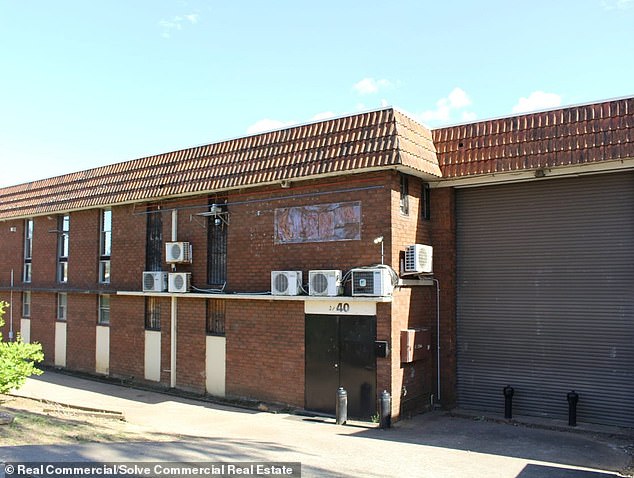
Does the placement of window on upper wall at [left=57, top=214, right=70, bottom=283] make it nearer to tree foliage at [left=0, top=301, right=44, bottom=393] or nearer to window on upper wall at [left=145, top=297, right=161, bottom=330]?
window on upper wall at [left=145, top=297, right=161, bottom=330]

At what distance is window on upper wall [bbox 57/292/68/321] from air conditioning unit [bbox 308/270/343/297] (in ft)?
38.6

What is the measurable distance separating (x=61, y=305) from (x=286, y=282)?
Answer: 1133cm

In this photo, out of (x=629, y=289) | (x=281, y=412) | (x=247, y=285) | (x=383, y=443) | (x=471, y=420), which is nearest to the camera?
(x=383, y=443)

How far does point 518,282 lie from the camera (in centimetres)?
1275

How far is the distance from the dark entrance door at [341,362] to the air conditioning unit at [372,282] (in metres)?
0.67

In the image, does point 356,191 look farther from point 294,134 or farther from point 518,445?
point 518,445

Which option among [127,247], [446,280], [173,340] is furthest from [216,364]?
Answer: [446,280]

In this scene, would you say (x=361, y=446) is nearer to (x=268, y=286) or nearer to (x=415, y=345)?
(x=415, y=345)

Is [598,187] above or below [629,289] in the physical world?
above

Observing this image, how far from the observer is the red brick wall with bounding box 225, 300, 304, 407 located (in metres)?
13.2

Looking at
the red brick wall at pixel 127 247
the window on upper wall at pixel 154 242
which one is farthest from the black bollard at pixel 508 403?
the red brick wall at pixel 127 247

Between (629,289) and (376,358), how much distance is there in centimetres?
533

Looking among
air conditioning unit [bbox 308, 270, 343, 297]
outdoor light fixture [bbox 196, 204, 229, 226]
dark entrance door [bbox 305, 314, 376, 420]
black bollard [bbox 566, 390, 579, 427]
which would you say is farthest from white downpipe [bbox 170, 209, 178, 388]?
black bollard [bbox 566, 390, 579, 427]

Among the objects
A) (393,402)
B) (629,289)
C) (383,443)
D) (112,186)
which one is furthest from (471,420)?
(112,186)
